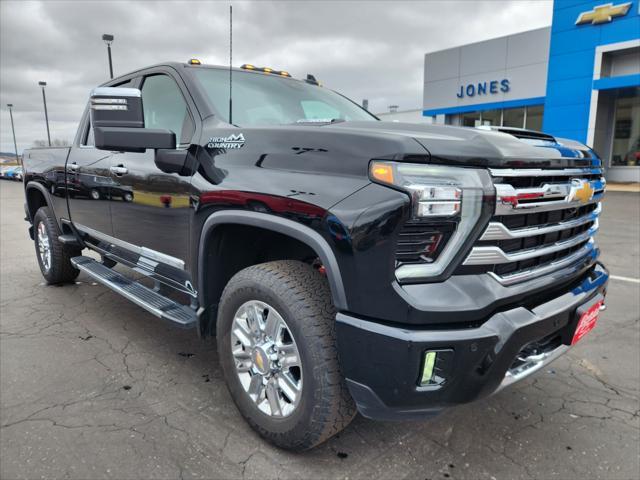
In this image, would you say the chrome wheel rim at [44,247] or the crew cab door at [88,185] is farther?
the chrome wheel rim at [44,247]

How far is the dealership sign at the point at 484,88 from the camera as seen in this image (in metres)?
23.6

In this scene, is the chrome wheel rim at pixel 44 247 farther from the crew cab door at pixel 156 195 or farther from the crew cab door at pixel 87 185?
the crew cab door at pixel 156 195

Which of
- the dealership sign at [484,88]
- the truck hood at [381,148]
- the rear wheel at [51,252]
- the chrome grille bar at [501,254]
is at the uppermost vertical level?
the dealership sign at [484,88]

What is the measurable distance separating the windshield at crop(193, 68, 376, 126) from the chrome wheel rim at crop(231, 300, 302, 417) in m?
1.12

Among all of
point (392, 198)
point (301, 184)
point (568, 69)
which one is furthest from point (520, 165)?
point (568, 69)

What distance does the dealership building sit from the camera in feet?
63.2

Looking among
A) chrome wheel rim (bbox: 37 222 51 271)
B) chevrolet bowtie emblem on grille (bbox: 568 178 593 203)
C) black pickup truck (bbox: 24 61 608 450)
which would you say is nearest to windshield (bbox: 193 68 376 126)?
black pickup truck (bbox: 24 61 608 450)

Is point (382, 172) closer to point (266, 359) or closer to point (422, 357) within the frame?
point (422, 357)

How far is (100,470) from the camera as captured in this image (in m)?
2.14

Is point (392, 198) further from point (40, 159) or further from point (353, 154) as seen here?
point (40, 159)

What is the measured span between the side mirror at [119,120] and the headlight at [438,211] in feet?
4.67

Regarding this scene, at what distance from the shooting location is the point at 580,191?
2.17 metres

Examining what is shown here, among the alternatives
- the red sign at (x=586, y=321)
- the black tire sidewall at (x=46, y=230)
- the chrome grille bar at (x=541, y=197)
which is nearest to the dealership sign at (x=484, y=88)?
the black tire sidewall at (x=46, y=230)

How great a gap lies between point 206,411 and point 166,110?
1.97m
